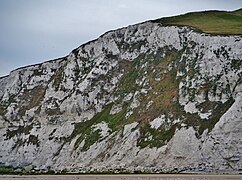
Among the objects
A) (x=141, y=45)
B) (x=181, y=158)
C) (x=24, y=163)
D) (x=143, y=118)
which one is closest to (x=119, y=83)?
(x=141, y=45)

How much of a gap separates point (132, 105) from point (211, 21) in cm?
3075

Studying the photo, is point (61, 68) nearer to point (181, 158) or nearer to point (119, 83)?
point (119, 83)

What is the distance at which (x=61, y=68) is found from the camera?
128875mm

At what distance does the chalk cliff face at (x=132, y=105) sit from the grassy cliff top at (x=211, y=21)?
5.20 m

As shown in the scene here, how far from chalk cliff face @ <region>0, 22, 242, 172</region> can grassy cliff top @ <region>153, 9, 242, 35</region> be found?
520cm

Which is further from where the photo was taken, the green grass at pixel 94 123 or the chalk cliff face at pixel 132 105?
the green grass at pixel 94 123

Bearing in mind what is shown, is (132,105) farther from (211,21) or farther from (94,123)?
(211,21)

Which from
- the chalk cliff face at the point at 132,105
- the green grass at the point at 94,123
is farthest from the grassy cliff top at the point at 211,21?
the green grass at the point at 94,123

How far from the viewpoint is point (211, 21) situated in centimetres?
11850

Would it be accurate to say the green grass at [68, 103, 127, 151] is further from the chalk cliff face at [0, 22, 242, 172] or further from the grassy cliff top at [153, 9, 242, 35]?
the grassy cliff top at [153, 9, 242, 35]

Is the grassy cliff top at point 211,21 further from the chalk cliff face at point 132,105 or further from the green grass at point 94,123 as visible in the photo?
the green grass at point 94,123

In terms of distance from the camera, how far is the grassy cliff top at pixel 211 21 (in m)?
106

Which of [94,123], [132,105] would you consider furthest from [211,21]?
[94,123]

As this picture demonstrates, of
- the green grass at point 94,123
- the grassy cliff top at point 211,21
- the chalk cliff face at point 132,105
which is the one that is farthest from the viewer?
the grassy cliff top at point 211,21
